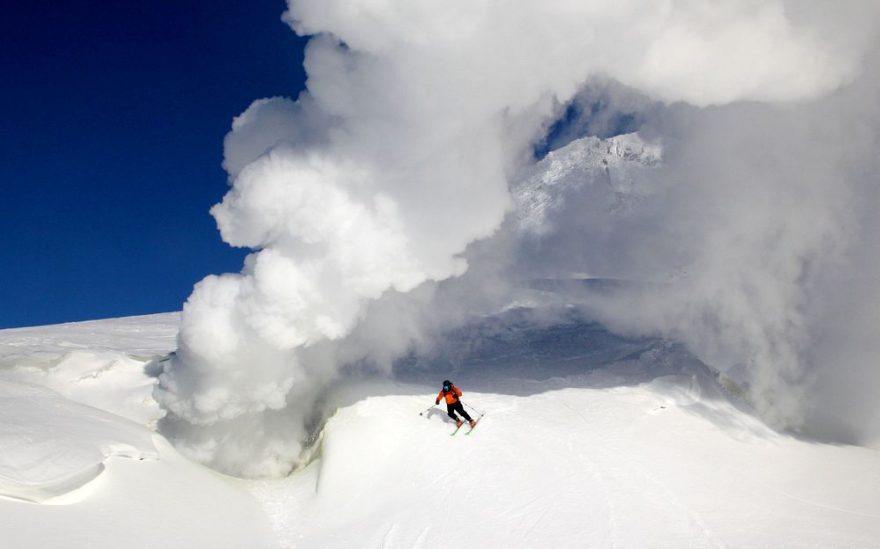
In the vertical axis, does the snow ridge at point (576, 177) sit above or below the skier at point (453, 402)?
above

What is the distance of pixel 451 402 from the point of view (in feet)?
46.9

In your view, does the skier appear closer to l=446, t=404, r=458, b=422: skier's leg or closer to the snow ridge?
l=446, t=404, r=458, b=422: skier's leg

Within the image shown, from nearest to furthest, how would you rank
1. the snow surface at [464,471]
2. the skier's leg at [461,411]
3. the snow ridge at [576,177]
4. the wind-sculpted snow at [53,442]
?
the wind-sculpted snow at [53,442]
the snow surface at [464,471]
the skier's leg at [461,411]
the snow ridge at [576,177]

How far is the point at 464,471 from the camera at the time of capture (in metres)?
12.4

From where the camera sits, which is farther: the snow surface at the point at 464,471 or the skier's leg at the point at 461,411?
the skier's leg at the point at 461,411

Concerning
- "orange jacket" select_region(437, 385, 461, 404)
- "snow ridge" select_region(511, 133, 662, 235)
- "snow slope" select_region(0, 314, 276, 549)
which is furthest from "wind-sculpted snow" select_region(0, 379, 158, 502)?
"snow ridge" select_region(511, 133, 662, 235)

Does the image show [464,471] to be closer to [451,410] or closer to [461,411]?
[461,411]

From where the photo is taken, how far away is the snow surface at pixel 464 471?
9883 millimetres

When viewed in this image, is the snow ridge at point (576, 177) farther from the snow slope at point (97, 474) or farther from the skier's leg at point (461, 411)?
the snow slope at point (97, 474)

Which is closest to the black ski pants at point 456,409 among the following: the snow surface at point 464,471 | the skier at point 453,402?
the skier at point 453,402

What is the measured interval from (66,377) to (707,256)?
21289 millimetres

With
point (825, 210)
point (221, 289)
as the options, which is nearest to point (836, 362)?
point (825, 210)

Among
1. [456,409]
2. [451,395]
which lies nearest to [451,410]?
[456,409]

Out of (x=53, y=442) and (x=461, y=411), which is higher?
(x=53, y=442)
